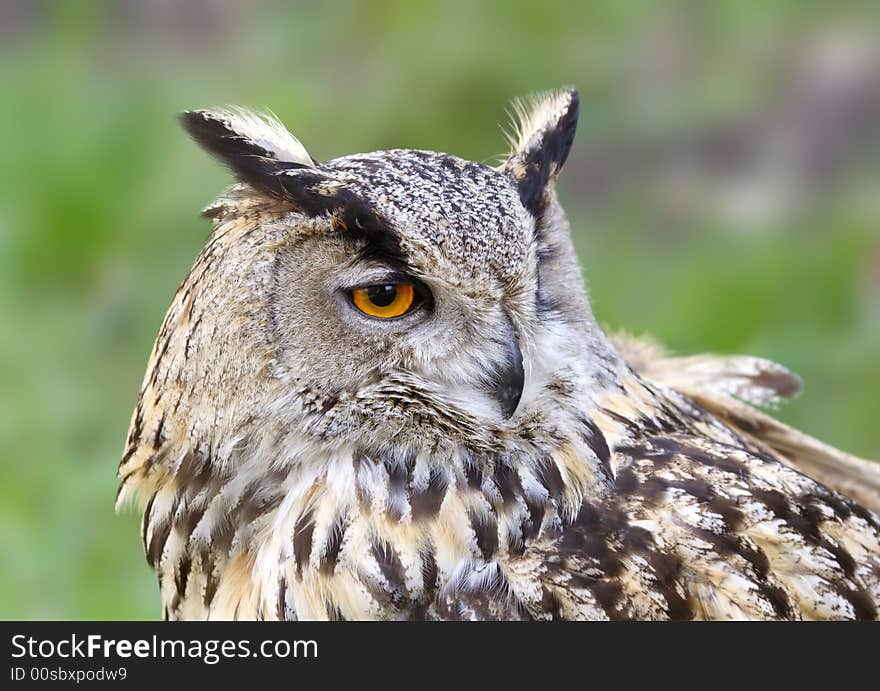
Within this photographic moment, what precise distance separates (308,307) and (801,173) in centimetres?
289

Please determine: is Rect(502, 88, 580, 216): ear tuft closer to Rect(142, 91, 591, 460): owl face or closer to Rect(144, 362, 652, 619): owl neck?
Rect(142, 91, 591, 460): owl face

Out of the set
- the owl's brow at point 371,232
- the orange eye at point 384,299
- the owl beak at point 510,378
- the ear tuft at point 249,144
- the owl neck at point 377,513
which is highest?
the ear tuft at point 249,144

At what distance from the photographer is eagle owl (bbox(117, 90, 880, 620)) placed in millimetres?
1439

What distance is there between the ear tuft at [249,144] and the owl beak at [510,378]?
355 millimetres

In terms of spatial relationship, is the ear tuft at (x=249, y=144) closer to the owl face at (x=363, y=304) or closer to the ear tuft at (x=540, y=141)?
the owl face at (x=363, y=304)

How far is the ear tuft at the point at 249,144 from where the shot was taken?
1.49 m

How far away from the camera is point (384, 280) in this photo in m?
1.44

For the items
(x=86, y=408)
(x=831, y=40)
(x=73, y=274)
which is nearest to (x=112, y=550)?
(x=86, y=408)

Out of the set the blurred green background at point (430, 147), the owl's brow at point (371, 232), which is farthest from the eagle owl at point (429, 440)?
the blurred green background at point (430, 147)

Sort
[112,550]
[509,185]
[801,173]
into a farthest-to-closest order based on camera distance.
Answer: [801,173], [112,550], [509,185]

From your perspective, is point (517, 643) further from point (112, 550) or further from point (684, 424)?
point (112, 550)

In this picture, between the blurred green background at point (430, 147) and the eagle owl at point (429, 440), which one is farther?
the blurred green background at point (430, 147)

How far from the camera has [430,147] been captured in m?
3.71

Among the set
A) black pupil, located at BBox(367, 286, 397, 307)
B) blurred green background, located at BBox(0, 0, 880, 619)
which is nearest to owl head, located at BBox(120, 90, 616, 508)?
black pupil, located at BBox(367, 286, 397, 307)
